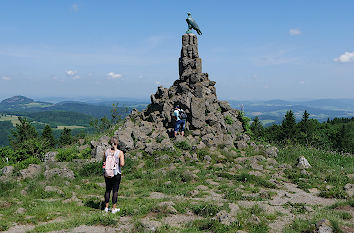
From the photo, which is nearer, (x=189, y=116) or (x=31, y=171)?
(x=31, y=171)

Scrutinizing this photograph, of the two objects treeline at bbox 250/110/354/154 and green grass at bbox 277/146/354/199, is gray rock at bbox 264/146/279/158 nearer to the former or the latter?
green grass at bbox 277/146/354/199

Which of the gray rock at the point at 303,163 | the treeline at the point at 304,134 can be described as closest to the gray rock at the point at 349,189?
the gray rock at the point at 303,163

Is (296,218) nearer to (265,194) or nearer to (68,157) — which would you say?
(265,194)

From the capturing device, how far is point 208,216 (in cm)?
997

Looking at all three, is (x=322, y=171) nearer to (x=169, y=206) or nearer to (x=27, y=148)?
(x=169, y=206)

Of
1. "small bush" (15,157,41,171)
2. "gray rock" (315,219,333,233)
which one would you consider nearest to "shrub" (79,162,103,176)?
"small bush" (15,157,41,171)

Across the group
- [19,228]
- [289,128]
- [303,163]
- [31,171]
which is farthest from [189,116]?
[289,128]

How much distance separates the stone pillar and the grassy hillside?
9747mm

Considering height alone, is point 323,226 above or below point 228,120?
below

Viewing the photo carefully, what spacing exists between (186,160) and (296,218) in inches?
410

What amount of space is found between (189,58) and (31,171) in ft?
61.6

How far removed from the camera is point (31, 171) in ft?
56.1

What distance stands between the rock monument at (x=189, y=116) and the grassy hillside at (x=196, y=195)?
1.90 m

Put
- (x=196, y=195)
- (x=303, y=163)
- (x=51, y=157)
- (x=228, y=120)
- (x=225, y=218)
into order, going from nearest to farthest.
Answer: (x=225, y=218) < (x=196, y=195) < (x=303, y=163) < (x=51, y=157) < (x=228, y=120)
